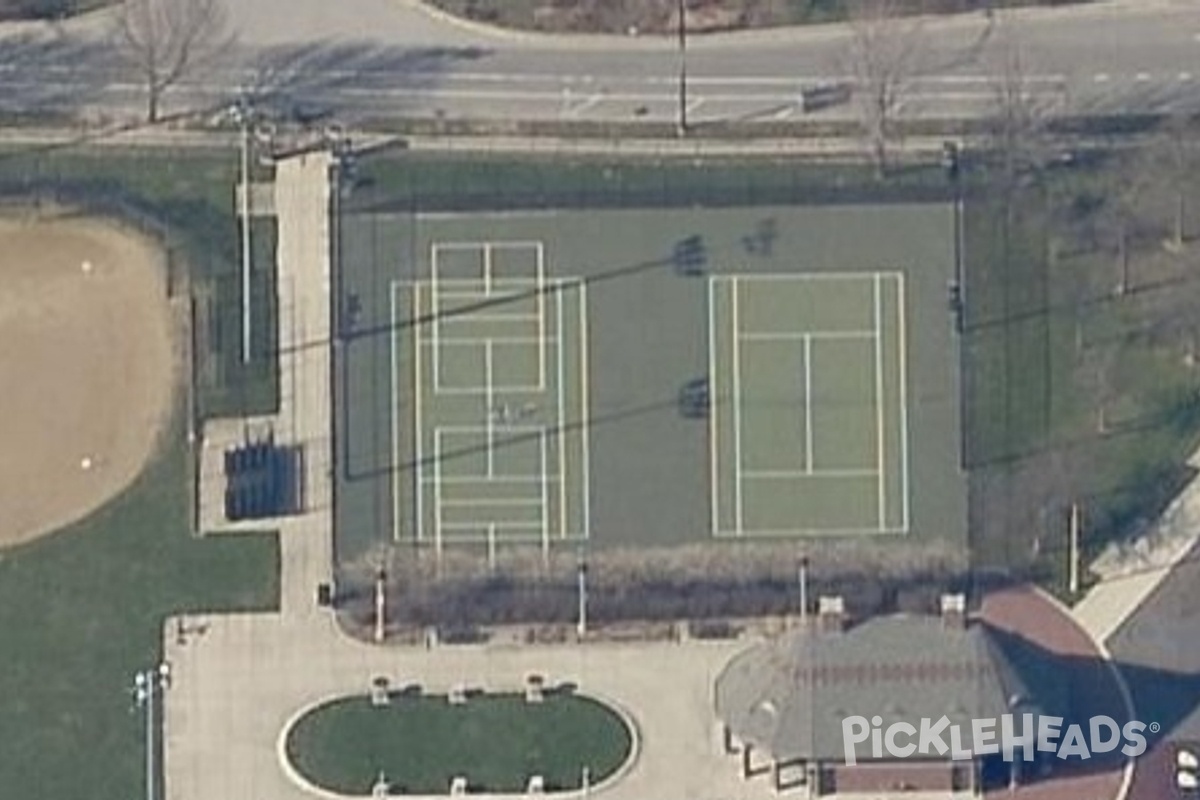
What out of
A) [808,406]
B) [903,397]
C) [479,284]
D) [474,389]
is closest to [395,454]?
[474,389]

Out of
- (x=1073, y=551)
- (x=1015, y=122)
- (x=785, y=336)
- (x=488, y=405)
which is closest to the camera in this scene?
(x=1073, y=551)

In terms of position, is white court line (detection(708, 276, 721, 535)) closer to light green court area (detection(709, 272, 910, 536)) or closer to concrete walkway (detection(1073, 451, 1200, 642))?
light green court area (detection(709, 272, 910, 536))

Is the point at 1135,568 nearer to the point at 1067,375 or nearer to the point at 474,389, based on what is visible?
the point at 1067,375

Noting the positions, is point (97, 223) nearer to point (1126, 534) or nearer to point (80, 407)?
point (80, 407)

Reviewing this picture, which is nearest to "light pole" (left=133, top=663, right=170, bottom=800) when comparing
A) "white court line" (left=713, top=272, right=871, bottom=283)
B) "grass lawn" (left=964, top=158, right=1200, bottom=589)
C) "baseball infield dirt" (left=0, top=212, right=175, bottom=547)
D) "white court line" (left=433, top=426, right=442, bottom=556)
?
"baseball infield dirt" (left=0, top=212, right=175, bottom=547)

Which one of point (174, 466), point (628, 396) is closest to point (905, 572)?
point (628, 396)

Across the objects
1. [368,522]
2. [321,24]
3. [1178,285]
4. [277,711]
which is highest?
[321,24]

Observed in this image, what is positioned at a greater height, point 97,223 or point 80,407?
point 97,223
